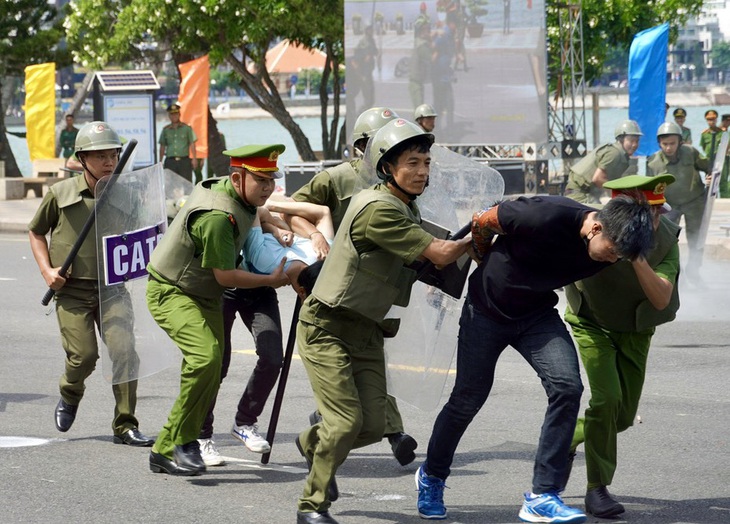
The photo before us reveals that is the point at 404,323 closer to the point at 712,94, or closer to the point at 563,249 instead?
the point at 563,249

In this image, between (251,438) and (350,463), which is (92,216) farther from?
(350,463)

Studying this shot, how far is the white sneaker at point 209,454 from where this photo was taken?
21.0 feet

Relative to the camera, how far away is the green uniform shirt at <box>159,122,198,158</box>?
21000 mm

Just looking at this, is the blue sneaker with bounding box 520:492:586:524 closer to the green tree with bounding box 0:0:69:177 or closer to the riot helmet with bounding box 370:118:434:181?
the riot helmet with bounding box 370:118:434:181

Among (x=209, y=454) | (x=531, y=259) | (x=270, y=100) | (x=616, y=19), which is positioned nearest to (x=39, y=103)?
(x=270, y=100)

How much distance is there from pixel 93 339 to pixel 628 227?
325 centimetres

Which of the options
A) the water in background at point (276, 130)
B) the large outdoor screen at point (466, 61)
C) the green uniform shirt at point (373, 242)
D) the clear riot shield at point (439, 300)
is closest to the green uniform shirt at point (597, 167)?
the clear riot shield at point (439, 300)

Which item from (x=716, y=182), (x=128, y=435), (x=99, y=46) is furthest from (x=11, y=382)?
(x=99, y=46)

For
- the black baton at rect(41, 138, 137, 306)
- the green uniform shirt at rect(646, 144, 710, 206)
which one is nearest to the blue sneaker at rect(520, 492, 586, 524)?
the black baton at rect(41, 138, 137, 306)

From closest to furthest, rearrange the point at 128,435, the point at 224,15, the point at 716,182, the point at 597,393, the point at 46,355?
the point at 597,393 → the point at 128,435 → the point at 46,355 → the point at 716,182 → the point at 224,15

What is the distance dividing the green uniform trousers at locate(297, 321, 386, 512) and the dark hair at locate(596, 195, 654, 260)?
1141 millimetres

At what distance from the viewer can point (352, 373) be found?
5.32 metres

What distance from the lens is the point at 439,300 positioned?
18.9 ft

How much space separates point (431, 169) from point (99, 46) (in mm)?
22999
